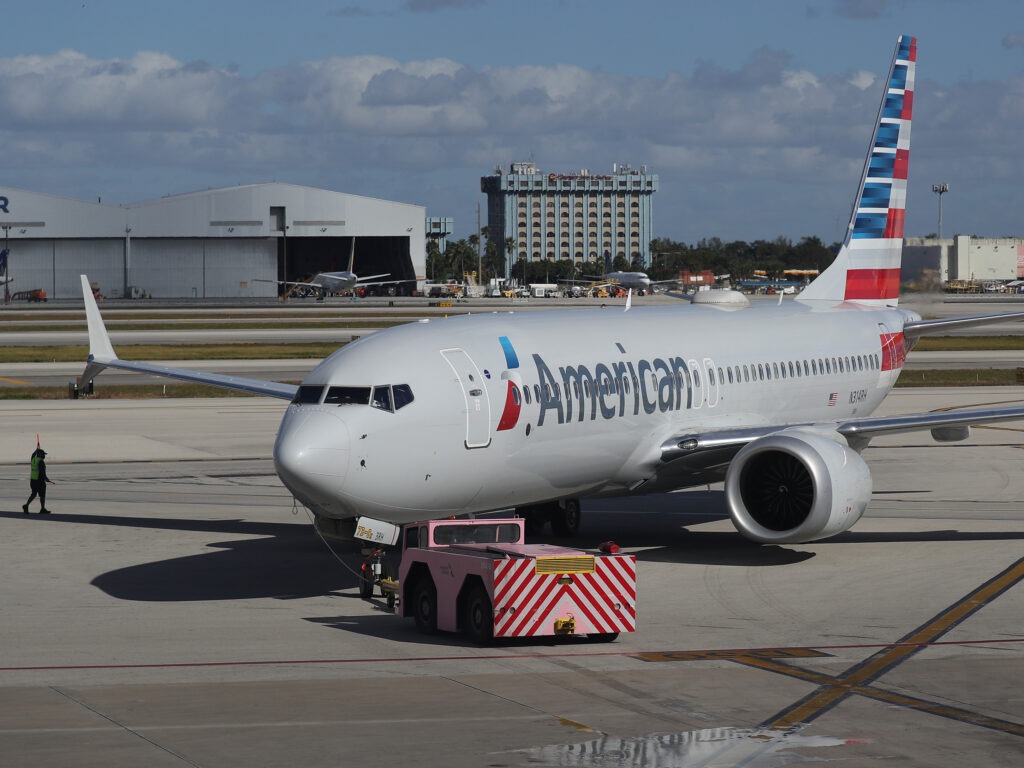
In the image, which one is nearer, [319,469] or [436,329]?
[319,469]

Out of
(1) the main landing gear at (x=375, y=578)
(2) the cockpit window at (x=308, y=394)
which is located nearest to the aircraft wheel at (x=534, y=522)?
(1) the main landing gear at (x=375, y=578)

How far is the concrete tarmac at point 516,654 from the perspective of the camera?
16594mm

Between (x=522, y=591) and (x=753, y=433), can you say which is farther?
(x=753, y=433)

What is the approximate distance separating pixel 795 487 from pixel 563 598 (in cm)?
936

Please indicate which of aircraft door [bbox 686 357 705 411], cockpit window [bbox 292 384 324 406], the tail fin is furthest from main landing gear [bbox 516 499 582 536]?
the tail fin

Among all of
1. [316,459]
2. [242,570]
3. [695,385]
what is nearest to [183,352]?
[695,385]

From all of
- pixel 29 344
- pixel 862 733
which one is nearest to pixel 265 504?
pixel 862 733

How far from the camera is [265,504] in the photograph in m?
39.0

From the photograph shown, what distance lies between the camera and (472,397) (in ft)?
86.0

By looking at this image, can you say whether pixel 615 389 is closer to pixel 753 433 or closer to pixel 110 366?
pixel 753 433

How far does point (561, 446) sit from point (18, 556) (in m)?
11.6

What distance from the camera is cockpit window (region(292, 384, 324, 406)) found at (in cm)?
2523

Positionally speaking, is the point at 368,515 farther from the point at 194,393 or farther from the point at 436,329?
the point at 194,393

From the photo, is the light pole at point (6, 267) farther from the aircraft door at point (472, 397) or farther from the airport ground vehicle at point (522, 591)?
the airport ground vehicle at point (522, 591)
